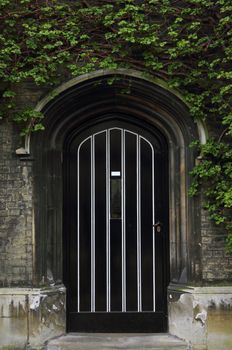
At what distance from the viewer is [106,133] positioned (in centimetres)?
728

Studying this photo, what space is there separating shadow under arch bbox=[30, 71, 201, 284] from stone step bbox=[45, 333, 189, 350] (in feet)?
2.41

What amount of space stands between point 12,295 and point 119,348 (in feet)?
4.76

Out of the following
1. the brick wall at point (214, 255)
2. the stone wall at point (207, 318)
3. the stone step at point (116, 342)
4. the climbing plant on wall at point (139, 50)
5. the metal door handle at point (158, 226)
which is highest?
the climbing plant on wall at point (139, 50)

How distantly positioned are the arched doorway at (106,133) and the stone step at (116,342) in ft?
1.27

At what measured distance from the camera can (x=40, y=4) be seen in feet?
21.9

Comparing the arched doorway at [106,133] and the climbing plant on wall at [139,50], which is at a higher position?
the climbing plant on wall at [139,50]

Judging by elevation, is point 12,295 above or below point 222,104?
below

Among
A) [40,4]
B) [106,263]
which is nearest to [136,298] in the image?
[106,263]

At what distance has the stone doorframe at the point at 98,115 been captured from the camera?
674 centimetres

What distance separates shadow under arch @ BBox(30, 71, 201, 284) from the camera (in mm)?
6758

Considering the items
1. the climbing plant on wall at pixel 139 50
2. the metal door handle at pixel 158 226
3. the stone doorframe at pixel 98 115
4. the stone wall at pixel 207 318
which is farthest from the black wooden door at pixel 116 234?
the climbing plant on wall at pixel 139 50

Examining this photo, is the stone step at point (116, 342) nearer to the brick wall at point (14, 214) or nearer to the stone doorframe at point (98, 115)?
the stone doorframe at point (98, 115)

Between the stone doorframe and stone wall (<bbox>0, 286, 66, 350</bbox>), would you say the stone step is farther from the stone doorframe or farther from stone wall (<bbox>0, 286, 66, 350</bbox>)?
the stone doorframe

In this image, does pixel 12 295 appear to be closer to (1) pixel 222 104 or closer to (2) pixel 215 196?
(2) pixel 215 196
